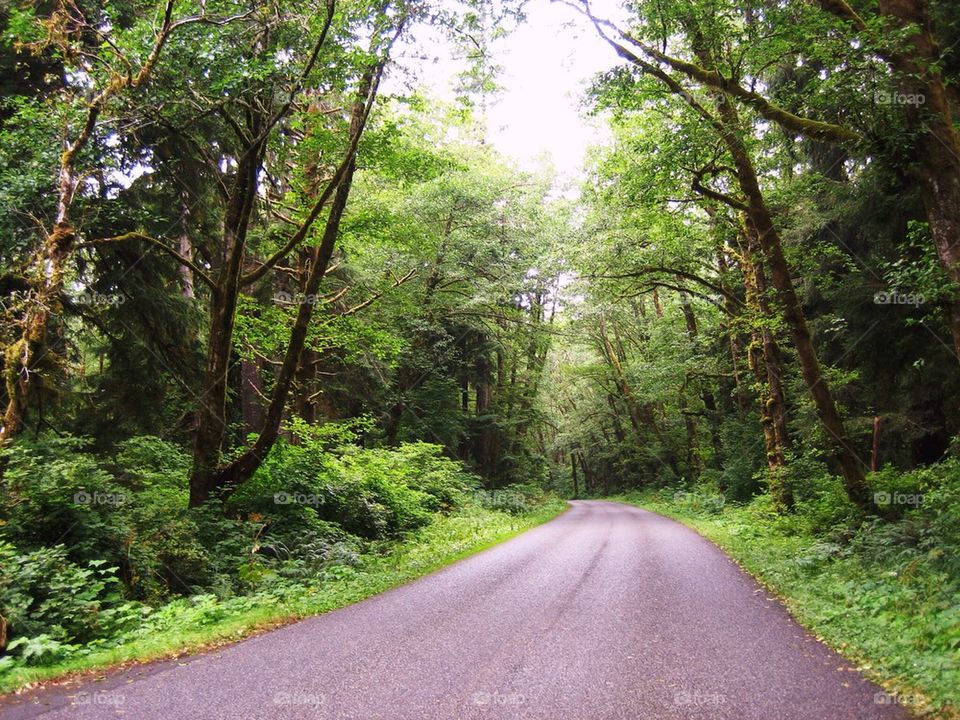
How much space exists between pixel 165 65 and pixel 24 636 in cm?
721

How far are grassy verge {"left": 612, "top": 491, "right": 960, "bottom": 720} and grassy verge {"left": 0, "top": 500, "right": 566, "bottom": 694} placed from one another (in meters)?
5.47

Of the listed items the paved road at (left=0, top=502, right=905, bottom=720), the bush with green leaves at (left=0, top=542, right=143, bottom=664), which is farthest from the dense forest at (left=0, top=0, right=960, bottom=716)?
the paved road at (left=0, top=502, right=905, bottom=720)

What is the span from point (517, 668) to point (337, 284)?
13699 mm

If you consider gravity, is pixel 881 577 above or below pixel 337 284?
below

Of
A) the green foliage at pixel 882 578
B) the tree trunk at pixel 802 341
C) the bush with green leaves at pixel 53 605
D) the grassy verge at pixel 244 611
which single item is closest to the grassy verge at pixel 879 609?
the green foliage at pixel 882 578

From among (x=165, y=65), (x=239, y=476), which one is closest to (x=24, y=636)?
(x=239, y=476)

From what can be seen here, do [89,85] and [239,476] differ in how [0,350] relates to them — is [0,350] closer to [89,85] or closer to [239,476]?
[239,476]

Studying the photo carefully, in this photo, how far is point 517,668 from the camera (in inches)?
194

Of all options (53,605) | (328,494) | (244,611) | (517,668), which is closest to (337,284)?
(328,494)

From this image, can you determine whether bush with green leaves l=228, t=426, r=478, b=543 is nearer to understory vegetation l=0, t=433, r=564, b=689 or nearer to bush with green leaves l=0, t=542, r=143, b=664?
understory vegetation l=0, t=433, r=564, b=689

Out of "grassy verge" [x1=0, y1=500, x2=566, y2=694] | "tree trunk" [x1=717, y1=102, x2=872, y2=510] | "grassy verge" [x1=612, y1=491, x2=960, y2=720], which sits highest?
"tree trunk" [x1=717, y1=102, x2=872, y2=510]

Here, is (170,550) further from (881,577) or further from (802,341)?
(802,341)

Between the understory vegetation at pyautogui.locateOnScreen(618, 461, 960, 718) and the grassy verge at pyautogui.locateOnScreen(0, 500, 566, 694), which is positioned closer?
the understory vegetation at pyautogui.locateOnScreen(618, 461, 960, 718)

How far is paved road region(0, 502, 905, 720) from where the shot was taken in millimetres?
4098
